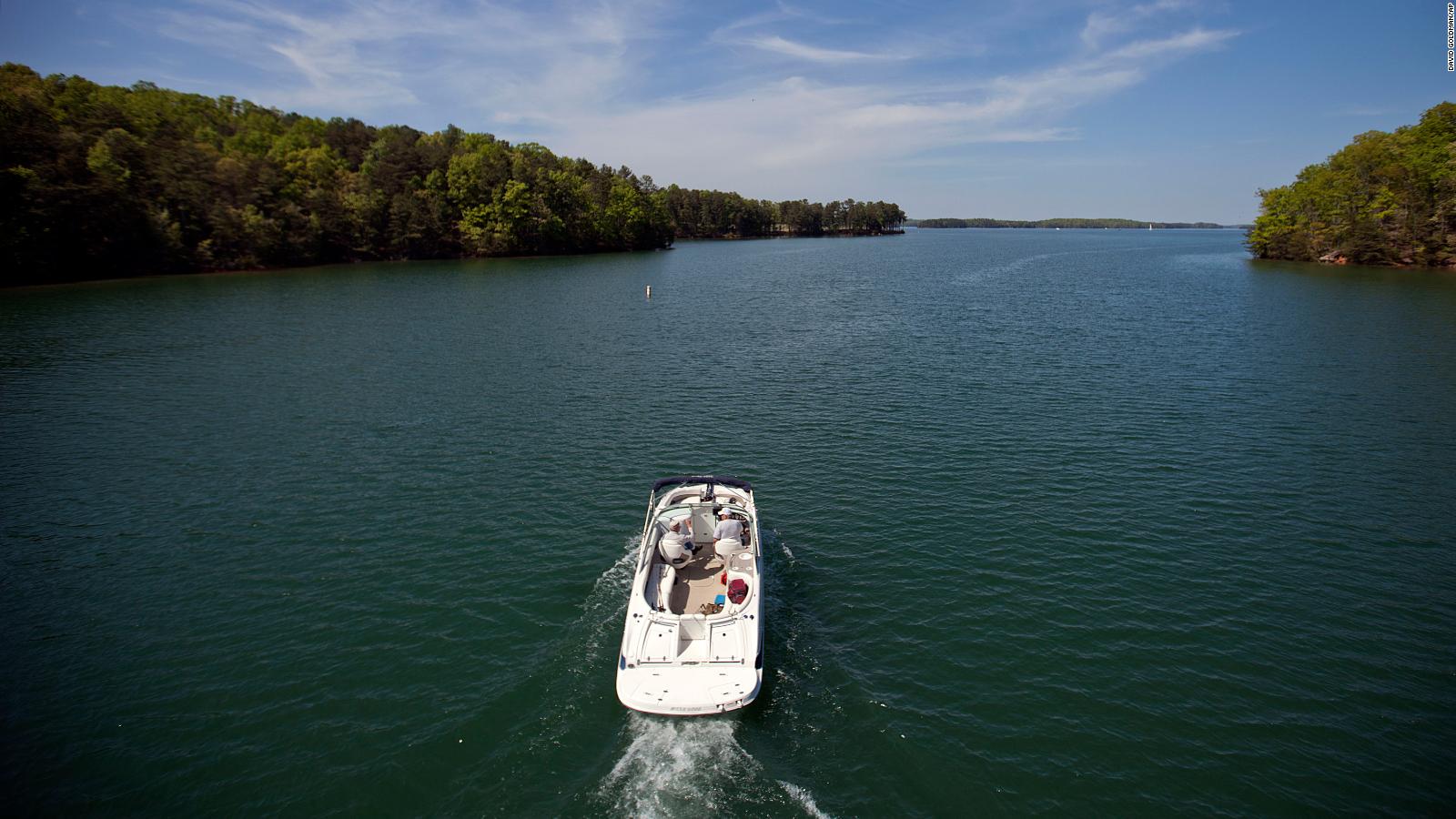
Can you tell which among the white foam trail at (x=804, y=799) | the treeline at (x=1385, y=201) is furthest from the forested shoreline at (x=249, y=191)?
the treeline at (x=1385, y=201)

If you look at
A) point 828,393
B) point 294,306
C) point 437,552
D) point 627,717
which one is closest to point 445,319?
point 294,306

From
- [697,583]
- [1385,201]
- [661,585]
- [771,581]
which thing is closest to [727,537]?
[697,583]

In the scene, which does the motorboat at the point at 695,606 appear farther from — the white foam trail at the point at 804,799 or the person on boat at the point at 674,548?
the white foam trail at the point at 804,799

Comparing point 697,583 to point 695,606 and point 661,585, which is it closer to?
point 695,606

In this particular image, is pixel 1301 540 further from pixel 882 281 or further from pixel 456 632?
pixel 882 281

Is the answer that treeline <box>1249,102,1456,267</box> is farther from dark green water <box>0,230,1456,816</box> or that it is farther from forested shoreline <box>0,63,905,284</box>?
forested shoreline <box>0,63,905,284</box>
